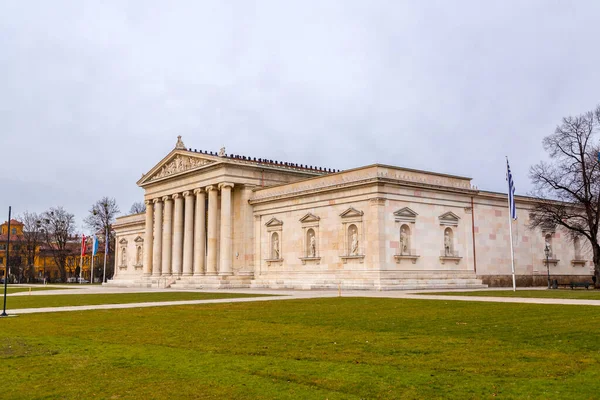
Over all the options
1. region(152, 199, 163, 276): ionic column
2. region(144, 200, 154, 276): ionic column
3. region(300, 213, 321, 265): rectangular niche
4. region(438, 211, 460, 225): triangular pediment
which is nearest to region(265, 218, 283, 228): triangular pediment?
region(300, 213, 321, 265): rectangular niche

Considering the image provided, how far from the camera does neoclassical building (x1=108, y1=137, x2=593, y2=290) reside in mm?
52250

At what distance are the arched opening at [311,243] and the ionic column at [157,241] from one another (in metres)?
26.4

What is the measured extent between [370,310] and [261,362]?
46.6 feet

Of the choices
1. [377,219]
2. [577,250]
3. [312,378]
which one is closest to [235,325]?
[312,378]

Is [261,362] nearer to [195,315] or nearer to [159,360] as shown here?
[159,360]

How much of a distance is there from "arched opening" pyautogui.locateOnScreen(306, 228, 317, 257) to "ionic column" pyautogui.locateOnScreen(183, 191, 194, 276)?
1818cm

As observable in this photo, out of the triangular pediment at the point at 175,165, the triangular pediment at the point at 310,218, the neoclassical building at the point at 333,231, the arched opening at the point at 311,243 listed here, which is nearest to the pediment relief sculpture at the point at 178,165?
the triangular pediment at the point at 175,165

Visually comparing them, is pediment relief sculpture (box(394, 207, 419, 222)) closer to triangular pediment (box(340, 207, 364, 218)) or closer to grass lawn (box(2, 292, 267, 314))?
triangular pediment (box(340, 207, 364, 218))

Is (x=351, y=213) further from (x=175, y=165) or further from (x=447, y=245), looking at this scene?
(x=175, y=165)

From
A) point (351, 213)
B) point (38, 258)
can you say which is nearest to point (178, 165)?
point (351, 213)

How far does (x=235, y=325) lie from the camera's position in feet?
71.9

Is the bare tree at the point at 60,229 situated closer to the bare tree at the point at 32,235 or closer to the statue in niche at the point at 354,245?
the bare tree at the point at 32,235

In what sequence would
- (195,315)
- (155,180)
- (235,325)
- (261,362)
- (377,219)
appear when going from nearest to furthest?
(261,362)
(235,325)
(195,315)
(377,219)
(155,180)

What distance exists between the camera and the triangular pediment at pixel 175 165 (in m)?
70.2
